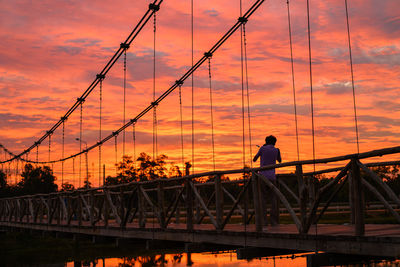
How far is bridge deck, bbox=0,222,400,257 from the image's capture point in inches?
246

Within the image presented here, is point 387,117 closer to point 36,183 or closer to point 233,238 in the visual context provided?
point 233,238

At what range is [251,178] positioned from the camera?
28.4ft

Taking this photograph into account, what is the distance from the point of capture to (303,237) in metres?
7.36

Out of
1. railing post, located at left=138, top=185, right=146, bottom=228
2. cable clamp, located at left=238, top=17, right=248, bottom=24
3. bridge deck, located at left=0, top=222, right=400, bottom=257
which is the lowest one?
bridge deck, located at left=0, top=222, right=400, bottom=257

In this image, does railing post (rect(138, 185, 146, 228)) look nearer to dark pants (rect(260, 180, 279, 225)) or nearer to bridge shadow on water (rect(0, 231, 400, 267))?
dark pants (rect(260, 180, 279, 225))

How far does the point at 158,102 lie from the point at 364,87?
12.6 metres

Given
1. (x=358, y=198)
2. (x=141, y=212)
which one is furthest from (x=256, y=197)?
(x=141, y=212)

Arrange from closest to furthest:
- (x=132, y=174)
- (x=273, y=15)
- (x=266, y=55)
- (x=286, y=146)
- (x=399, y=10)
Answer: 1. (x=399, y=10)
2. (x=286, y=146)
3. (x=266, y=55)
4. (x=273, y=15)
5. (x=132, y=174)

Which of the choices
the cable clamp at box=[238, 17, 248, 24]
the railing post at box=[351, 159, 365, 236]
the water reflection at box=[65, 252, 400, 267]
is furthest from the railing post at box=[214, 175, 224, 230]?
the water reflection at box=[65, 252, 400, 267]

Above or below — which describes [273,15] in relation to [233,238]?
above

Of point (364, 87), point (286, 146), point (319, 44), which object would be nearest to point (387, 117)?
point (364, 87)

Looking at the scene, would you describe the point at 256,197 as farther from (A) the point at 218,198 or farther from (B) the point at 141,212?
(B) the point at 141,212

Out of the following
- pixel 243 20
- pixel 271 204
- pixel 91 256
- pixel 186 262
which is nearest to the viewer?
pixel 271 204

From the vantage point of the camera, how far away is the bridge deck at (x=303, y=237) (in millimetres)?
6254
